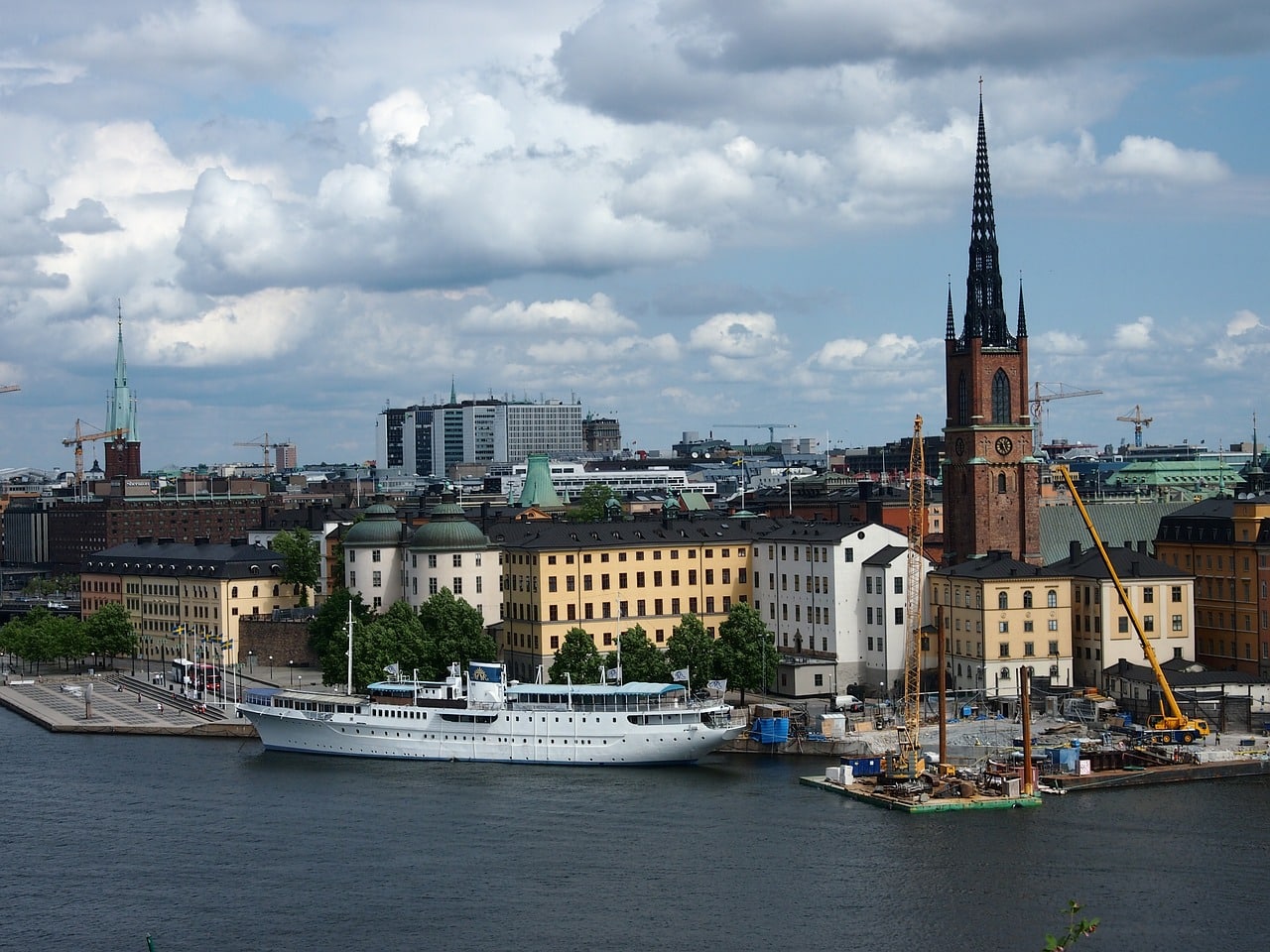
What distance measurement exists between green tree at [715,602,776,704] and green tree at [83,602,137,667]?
54548mm

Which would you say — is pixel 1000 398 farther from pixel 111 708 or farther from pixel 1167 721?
pixel 111 708

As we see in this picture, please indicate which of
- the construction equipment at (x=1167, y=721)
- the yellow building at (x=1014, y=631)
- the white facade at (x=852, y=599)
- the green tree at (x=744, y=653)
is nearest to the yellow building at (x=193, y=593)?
the green tree at (x=744, y=653)

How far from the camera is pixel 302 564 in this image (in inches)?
6029

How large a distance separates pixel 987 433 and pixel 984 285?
1017 cm

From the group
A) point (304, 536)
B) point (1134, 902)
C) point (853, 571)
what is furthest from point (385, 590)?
point (1134, 902)

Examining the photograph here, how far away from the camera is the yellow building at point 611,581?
125125 mm

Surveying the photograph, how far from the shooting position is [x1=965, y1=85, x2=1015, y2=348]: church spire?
12875cm

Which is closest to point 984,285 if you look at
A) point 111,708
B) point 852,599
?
point 852,599

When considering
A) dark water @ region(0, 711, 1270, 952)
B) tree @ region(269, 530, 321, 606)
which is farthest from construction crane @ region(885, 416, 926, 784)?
tree @ region(269, 530, 321, 606)

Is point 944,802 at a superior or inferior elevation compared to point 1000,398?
inferior

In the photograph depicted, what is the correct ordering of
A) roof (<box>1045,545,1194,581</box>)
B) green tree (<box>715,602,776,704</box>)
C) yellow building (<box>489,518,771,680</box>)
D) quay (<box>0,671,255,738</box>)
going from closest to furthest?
roof (<box>1045,545,1194,581</box>) → green tree (<box>715,602,776,704</box>) → quay (<box>0,671,255,738</box>) → yellow building (<box>489,518,771,680</box>)

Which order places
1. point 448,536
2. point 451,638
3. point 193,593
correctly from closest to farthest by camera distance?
point 451,638, point 448,536, point 193,593

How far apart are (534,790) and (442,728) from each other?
11897 mm

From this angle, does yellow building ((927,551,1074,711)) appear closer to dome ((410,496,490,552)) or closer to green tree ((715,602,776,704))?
green tree ((715,602,776,704))
